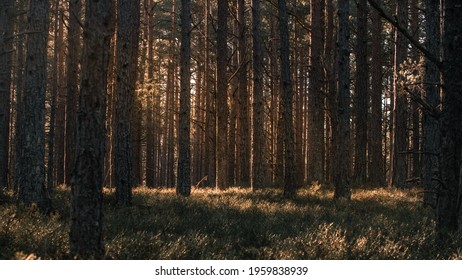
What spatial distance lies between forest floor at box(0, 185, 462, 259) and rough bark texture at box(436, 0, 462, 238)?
0.61 meters

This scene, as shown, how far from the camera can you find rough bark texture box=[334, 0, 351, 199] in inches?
560

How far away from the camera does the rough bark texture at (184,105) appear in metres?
15.5

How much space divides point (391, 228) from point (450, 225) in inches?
58.3

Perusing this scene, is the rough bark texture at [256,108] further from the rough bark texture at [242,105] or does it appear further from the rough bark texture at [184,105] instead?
the rough bark texture at [184,105]

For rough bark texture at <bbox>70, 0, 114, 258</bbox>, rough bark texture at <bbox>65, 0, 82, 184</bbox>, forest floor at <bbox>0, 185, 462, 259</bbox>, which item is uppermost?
A: rough bark texture at <bbox>65, 0, 82, 184</bbox>

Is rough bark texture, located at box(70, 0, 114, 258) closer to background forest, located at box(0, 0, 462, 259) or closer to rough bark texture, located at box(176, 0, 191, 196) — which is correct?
background forest, located at box(0, 0, 462, 259)

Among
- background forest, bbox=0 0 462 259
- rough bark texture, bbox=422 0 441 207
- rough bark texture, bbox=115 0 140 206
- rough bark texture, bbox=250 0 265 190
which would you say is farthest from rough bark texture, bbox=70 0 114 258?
rough bark texture, bbox=250 0 265 190

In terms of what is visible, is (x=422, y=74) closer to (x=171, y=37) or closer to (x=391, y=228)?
(x=391, y=228)

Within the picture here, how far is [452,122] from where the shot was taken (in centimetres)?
733

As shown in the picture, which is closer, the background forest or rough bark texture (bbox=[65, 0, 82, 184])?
the background forest

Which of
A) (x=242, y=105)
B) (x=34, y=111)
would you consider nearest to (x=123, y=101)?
(x=34, y=111)

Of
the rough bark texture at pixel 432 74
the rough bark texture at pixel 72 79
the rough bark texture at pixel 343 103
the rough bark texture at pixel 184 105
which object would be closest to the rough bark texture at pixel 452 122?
the rough bark texture at pixel 432 74

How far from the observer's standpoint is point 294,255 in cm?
685
